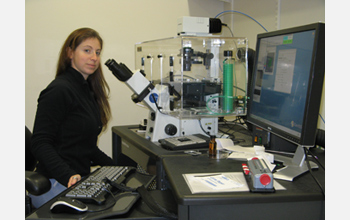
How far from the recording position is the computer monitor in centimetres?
96

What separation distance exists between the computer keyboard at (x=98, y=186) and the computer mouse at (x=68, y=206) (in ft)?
0.14

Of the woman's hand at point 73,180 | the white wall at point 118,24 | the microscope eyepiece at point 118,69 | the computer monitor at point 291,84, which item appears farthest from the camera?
the white wall at point 118,24

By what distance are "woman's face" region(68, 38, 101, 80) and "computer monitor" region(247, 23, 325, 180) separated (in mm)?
910

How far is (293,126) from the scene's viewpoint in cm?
106

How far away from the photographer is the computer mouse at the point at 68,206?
95cm

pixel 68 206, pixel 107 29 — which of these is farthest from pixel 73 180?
pixel 107 29

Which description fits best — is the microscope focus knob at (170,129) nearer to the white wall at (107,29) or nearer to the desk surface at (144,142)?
the desk surface at (144,142)

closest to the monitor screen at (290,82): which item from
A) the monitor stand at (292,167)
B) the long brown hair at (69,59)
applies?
the monitor stand at (292,167)

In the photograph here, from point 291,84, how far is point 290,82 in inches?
0.4

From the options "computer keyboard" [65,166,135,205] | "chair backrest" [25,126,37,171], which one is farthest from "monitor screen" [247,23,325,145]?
"chair backrest" [25,126,37,171]

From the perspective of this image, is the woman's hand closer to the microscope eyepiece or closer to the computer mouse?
the computer mouse

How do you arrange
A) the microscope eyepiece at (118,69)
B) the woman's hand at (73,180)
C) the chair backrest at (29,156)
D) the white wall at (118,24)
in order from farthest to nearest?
the white wall at (118,24) < the microscope eyepiece at (118,69) < the chair backrest at (29,156) < the woman's hand at (73,180)
